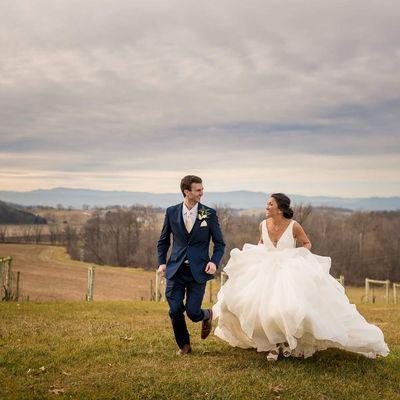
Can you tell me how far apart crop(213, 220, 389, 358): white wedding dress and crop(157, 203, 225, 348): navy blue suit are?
1.31 feet

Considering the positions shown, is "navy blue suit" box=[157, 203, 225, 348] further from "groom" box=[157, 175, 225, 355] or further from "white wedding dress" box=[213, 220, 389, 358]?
"white wedding dress" box=[213, 220, 389, 358]

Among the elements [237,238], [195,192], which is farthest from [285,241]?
[237,238]

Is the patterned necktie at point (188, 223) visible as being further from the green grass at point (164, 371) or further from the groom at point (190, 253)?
the green grass at point (164, 371)

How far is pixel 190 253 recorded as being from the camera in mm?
8445

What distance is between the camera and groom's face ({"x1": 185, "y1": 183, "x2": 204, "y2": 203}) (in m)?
8.39

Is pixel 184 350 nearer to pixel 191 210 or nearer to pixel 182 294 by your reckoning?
pixel 182 294

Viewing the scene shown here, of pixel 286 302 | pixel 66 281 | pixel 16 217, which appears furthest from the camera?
pixel 16 217

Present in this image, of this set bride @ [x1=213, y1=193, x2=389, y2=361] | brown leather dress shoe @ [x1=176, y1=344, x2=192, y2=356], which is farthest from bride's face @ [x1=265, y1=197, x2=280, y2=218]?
brown leather dress shoe @ [x1=176, y1=344, x2=192, y2=356]

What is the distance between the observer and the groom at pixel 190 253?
27.7ft

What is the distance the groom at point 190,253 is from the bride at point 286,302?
15.7 inches

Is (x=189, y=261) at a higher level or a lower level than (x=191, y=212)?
lower

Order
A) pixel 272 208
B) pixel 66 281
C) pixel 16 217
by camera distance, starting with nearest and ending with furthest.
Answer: pixel 272 208 → pixel 66 281 → pixel 16 217

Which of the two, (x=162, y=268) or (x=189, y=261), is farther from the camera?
(x=162, y=268)

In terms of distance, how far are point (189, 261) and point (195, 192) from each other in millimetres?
1108
